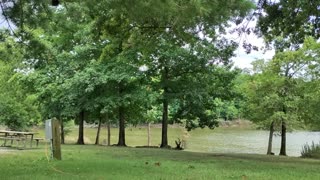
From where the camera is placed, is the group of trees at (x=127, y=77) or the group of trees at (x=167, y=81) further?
the group of trees at (x=167, y=81)

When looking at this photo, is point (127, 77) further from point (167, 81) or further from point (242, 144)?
point (242, 144)

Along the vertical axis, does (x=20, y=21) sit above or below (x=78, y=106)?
above

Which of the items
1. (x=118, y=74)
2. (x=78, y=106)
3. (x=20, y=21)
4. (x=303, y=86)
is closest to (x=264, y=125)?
(x=303, y=86)

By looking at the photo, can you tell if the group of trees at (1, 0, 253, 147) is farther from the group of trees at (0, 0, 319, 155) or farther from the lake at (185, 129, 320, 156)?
the lake at (185, 129, 320, 156)

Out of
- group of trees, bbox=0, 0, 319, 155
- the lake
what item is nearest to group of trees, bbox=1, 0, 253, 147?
group of trees, bbox=0, 0, 319, 155

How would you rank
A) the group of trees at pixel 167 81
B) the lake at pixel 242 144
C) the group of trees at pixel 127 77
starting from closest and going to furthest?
the group of trees at pixel 127 77
the group of trees at pixel 167 81
the lake at pixel 242 144

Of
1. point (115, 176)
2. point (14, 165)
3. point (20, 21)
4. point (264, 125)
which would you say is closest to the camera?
point (115, 176)

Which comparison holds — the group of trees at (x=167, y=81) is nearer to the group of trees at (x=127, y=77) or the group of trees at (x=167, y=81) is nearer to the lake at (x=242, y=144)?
the group of trees at (x=127, y=77)

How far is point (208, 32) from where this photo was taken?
1280 centimetres

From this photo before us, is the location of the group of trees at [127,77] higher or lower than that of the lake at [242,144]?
higher

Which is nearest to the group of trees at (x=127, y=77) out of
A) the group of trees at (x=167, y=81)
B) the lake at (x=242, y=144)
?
the group of trees at (x=167, y=81)

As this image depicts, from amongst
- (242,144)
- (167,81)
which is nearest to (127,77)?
(167,81)

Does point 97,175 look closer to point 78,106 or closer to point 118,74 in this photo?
point 118,74

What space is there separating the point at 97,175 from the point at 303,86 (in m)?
Result: 15.3
